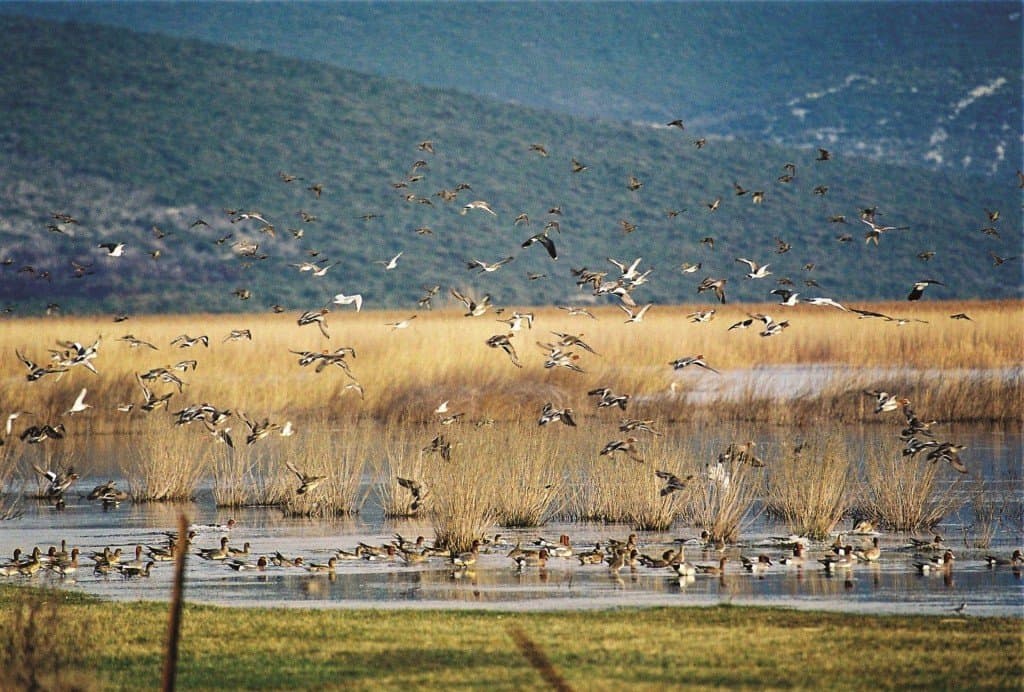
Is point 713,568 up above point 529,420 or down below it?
below

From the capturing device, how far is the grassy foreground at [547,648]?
1256cm

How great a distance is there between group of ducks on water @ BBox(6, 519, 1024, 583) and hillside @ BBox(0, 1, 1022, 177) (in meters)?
140

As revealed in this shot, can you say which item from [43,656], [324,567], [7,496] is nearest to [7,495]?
[7,496]

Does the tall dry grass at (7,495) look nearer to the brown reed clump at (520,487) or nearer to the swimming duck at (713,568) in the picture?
the brown reed clump at (520,487)

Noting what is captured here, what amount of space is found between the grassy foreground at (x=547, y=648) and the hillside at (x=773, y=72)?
145m

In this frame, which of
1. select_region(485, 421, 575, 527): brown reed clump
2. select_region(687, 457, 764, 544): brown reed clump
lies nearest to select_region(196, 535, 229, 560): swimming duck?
select_region(485, 421, 575, 527): brown reed clump

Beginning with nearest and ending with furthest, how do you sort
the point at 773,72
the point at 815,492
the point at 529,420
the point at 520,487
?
1. the point at 815,492
2. the point at 520,487
3. the point at 529,420
4. the point at 773,72

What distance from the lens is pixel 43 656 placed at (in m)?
11.4

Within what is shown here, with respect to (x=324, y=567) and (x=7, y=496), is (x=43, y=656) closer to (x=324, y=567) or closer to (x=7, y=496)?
(x=324, y=567)

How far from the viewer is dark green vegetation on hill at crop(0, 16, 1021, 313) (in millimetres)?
99750

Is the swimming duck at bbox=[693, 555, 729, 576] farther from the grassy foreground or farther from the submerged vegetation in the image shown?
the grassy foreground

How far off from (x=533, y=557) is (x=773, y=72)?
180m

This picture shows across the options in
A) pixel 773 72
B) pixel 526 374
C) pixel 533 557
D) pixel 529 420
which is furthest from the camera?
pixel 773 72

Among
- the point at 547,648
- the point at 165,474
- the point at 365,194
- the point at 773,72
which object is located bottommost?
the point at 547,648
